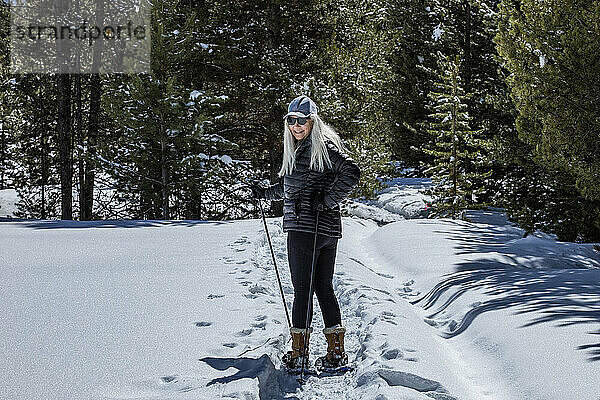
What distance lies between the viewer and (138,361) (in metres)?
3.84

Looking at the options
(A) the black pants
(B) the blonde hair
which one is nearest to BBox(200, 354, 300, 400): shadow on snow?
(A) the black pants

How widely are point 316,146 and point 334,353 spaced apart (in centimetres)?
168

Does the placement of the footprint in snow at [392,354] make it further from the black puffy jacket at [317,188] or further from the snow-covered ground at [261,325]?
the black puffy jacket at [317,188]

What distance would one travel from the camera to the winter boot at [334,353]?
445 centimetres

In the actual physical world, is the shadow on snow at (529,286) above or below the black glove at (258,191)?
below

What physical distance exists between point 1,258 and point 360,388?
5755mm

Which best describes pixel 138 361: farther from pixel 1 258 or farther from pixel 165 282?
pixel 1 258

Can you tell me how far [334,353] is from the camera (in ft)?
14.7

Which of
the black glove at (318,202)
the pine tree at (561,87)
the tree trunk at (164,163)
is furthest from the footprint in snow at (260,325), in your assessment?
the tree trunk at (164,163)

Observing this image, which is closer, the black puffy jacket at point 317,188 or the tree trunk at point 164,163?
the black puffy jacket at point 317,188

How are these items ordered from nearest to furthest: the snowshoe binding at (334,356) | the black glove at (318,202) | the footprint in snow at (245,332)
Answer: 1. the black glove at (318,202)
2. the snowshoe binding at (334,356)
3. the footprint in snow at (245,332)

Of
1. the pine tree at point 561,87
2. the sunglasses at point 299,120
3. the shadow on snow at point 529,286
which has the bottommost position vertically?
the shadow on snow at point 529,286

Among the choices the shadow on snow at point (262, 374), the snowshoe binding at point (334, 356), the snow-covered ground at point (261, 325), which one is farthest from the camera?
the snowshoe binding at point (334, 356)

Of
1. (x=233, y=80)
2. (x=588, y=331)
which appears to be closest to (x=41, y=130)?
(x=233, y=80)
